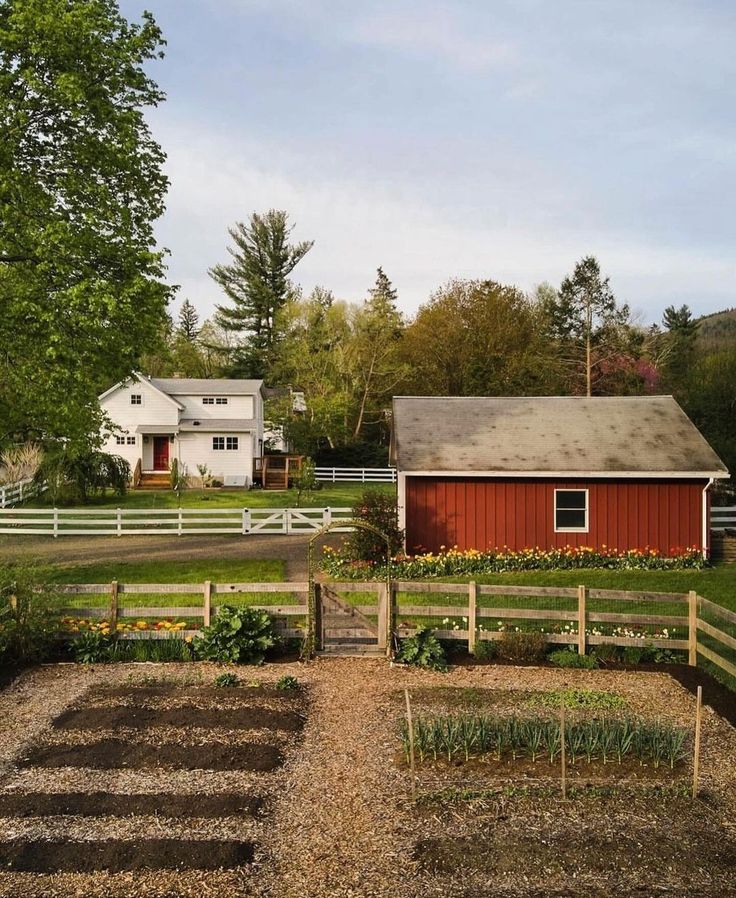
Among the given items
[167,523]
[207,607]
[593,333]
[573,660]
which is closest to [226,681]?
[207,607]

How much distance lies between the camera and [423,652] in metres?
11.5

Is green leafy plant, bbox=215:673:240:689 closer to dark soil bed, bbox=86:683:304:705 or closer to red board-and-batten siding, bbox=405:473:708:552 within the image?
dark soil bed, bbox=86:683:304:705

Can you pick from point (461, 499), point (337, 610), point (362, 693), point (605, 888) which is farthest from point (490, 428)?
point (605, 888)

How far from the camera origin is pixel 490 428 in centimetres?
2191

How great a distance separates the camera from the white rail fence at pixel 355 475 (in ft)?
144

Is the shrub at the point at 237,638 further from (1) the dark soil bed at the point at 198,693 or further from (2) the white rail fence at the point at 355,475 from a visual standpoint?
(2) the white rail fence at the point at 355,475

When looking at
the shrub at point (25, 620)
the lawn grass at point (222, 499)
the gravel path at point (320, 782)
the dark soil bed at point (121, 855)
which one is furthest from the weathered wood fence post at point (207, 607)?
the lawn grass at point (222, 499)

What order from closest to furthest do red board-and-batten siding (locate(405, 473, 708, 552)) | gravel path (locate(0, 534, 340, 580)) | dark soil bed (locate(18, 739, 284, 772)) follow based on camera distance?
dark soil bed (locate(18, 739, 284, 772)) < red board-and-batten siding (locate(405, 473, 708, 552)) < gravel path (locate(0, 534, 340, 580))

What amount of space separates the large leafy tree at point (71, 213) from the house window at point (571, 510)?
11.5 metres

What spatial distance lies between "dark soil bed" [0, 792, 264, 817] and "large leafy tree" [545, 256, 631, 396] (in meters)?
34.9

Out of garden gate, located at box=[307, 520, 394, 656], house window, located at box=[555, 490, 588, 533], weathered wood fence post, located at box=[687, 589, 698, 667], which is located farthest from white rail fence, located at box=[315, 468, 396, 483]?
weathered wood fence post, located at box=[687, 589, 698, 667]

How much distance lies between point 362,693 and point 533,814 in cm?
374

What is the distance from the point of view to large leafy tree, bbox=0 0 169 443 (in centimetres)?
1544

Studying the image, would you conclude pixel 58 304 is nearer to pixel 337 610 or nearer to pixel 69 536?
pixel 337 610
